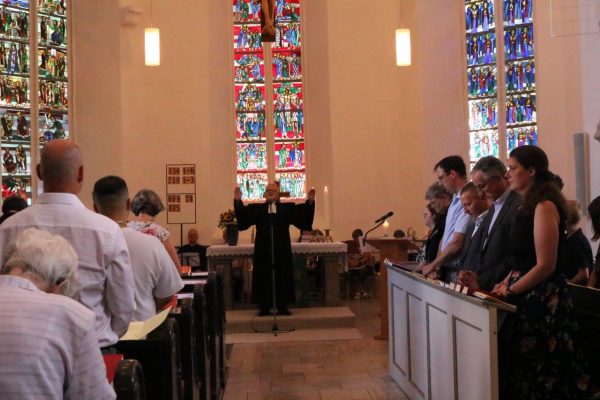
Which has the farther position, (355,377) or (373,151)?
(373,151)

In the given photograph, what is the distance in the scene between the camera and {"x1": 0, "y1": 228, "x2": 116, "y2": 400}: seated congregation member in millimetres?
1903

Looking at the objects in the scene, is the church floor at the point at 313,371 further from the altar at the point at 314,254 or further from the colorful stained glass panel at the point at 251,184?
the colorful stained glass panel at the point at 251,184

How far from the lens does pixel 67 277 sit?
6.75 feet

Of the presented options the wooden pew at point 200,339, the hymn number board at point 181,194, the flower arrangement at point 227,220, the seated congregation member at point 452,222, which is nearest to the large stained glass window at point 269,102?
the hymn number board at point 181,194

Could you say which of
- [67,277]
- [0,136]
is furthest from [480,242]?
[0,136]

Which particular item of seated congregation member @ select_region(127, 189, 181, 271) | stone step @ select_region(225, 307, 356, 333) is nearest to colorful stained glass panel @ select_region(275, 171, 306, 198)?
stone step @ select_region(225, 307, 356, 333)

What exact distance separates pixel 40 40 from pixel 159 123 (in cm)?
219

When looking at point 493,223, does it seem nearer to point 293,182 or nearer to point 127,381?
point 127,381

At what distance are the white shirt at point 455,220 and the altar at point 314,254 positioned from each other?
4595 millimetres

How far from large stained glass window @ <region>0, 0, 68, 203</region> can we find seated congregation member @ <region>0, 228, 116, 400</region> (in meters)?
9.46

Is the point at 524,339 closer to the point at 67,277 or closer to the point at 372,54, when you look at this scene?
the point at 67,277

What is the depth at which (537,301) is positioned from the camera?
371 centimetres

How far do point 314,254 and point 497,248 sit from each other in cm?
602

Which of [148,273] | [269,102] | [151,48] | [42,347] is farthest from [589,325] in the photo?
[269,102]
